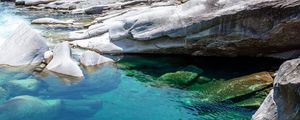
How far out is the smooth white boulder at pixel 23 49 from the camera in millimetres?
14431

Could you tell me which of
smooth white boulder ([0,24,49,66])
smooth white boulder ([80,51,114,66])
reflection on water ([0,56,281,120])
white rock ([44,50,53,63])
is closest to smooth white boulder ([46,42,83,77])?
white rock ([44,50,53,63])

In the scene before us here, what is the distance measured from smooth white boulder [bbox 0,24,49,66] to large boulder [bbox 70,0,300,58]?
9.18ft

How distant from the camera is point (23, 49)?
581 inches

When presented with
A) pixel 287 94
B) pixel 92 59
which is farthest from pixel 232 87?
pixel 92 59

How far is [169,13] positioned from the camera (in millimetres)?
14586

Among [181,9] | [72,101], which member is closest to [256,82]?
[181,9]

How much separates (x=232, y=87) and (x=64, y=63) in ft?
19.1

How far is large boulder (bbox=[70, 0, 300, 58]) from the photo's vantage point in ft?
43.0

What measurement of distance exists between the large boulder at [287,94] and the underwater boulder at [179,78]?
4.71 m

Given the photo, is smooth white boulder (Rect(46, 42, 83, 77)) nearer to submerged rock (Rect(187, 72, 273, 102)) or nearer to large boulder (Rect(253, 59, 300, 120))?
submerged rock (Rect(187, 72, 273, 102))

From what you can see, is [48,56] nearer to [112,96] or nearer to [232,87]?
[112,96]

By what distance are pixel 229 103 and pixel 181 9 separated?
15.0 feet

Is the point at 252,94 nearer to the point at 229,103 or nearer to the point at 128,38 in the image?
the point at 229,103

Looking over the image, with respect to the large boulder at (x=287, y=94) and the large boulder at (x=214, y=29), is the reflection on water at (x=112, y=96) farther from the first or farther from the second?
the large boulder at (x=287, y=94)
